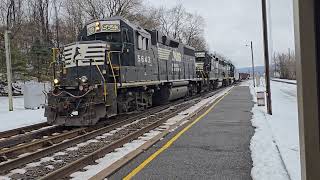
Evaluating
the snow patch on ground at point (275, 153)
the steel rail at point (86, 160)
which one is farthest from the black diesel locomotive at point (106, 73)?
the snow patch on ground at point (275, 153)

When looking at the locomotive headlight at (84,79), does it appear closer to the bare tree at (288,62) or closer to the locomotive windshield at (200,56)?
the bare tree at (288,62)

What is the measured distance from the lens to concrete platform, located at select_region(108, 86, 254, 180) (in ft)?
20.7

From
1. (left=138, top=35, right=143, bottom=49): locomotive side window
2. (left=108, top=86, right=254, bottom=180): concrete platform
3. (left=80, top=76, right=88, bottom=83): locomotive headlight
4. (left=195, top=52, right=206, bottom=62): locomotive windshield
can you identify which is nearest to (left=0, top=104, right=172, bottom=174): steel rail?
(left=80, top=76, right=88, bottom=83): locomotive headlight

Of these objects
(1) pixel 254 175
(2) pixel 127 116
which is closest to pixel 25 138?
(2) pixel 127 116

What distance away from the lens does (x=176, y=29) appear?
295 feet

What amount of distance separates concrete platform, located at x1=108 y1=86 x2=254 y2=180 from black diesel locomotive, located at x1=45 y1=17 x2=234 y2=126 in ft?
11.2

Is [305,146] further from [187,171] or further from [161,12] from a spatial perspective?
[161,12]

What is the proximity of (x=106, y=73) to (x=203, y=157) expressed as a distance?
6.90 meters

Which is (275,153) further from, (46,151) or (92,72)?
(92,72)

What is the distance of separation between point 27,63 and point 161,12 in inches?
2035

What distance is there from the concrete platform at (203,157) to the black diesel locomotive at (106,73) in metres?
3.40

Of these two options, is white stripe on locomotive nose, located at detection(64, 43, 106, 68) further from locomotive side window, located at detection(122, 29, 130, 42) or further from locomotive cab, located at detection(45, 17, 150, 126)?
locomotive side window, located at detection(122, 29, 130, 42)

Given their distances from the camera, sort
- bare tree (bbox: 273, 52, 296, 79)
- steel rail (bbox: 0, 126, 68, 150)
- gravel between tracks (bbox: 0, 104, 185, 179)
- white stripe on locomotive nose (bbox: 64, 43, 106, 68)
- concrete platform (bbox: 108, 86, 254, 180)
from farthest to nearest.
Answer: white stripe on locomotive nose (bbox: 64, 43, 106, 68) → steel rail (bbox: 0, 126, 68, 150) → gravel between tracks (bbox: 0, 104, 185, 179) → concrete platform (bbox: 108, 86, 254, 180) → bare tree (bbox: 273, 52, 296, 79)

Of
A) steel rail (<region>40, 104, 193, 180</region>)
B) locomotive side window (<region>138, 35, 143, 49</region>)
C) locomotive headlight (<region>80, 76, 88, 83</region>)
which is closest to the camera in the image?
steel rail (<region>40, 104, 193, 180</region>)
